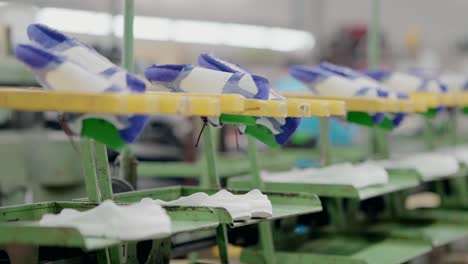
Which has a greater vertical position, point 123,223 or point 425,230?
point 123,223

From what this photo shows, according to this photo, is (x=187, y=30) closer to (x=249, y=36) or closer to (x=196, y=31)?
(x=196, y=31)

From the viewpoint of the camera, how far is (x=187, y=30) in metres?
7.80

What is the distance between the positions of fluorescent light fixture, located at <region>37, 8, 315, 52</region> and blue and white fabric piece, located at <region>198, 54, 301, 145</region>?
3.22 m

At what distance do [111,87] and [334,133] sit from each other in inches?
238

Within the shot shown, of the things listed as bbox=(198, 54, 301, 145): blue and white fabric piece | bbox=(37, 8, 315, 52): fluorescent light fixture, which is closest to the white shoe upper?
bbox=(198, 54, 301, 145): blue and white fabric piece

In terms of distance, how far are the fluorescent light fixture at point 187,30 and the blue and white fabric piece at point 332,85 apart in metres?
2.51

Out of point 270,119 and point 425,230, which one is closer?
point 270,119

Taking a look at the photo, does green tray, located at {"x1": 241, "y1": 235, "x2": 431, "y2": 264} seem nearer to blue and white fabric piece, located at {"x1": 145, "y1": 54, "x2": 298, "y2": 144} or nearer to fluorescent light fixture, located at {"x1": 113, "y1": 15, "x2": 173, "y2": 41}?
blue and white fabric piece, located at {"x1": 145, "y1": 54, "x2": 298, "y2": 144}

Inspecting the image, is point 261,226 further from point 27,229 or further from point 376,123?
point 27,229

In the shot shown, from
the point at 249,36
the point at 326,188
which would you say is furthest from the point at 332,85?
the point at 249,36

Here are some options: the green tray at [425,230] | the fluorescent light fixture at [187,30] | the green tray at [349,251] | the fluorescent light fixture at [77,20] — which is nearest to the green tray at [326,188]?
the green tray at [349,251]

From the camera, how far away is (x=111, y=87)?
2.21m

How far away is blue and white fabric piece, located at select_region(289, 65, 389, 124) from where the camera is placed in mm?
3685

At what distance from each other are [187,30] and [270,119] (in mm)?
4992
